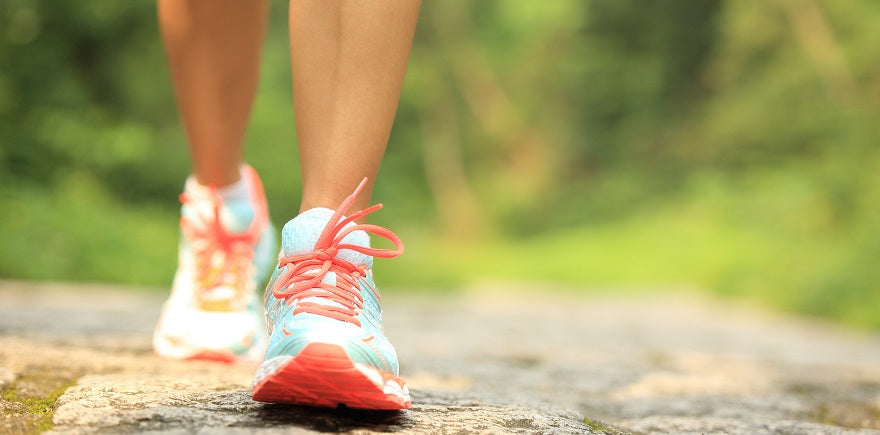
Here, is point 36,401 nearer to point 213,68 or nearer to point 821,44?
point 213,68

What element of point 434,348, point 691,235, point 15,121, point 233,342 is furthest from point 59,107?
point 691,235

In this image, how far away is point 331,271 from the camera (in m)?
A: 1.32

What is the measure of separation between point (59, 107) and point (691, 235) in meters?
9.22

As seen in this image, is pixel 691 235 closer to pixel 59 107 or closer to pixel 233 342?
pixel 59 107

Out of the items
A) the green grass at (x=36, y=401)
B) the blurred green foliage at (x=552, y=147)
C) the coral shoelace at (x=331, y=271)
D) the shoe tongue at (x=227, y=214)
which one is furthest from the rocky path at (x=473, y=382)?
the blurred green foliage at (x=552, y=147)

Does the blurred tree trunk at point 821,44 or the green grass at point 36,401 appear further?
the blurred tree trunk at point 821,44

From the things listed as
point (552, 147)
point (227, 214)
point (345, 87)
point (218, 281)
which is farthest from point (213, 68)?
point (552, 147)

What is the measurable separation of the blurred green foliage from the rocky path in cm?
236

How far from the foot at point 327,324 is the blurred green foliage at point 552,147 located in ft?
13.6

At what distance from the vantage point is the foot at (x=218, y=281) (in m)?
1.87

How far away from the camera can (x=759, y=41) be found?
15820 millimetres

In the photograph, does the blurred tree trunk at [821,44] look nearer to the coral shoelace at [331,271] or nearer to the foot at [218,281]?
the foot at [218,281]

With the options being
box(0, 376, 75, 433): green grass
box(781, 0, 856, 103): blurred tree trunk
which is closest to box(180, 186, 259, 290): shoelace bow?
box(0, 376, 75, 433): green grass

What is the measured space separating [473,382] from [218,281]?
0.60 meters
